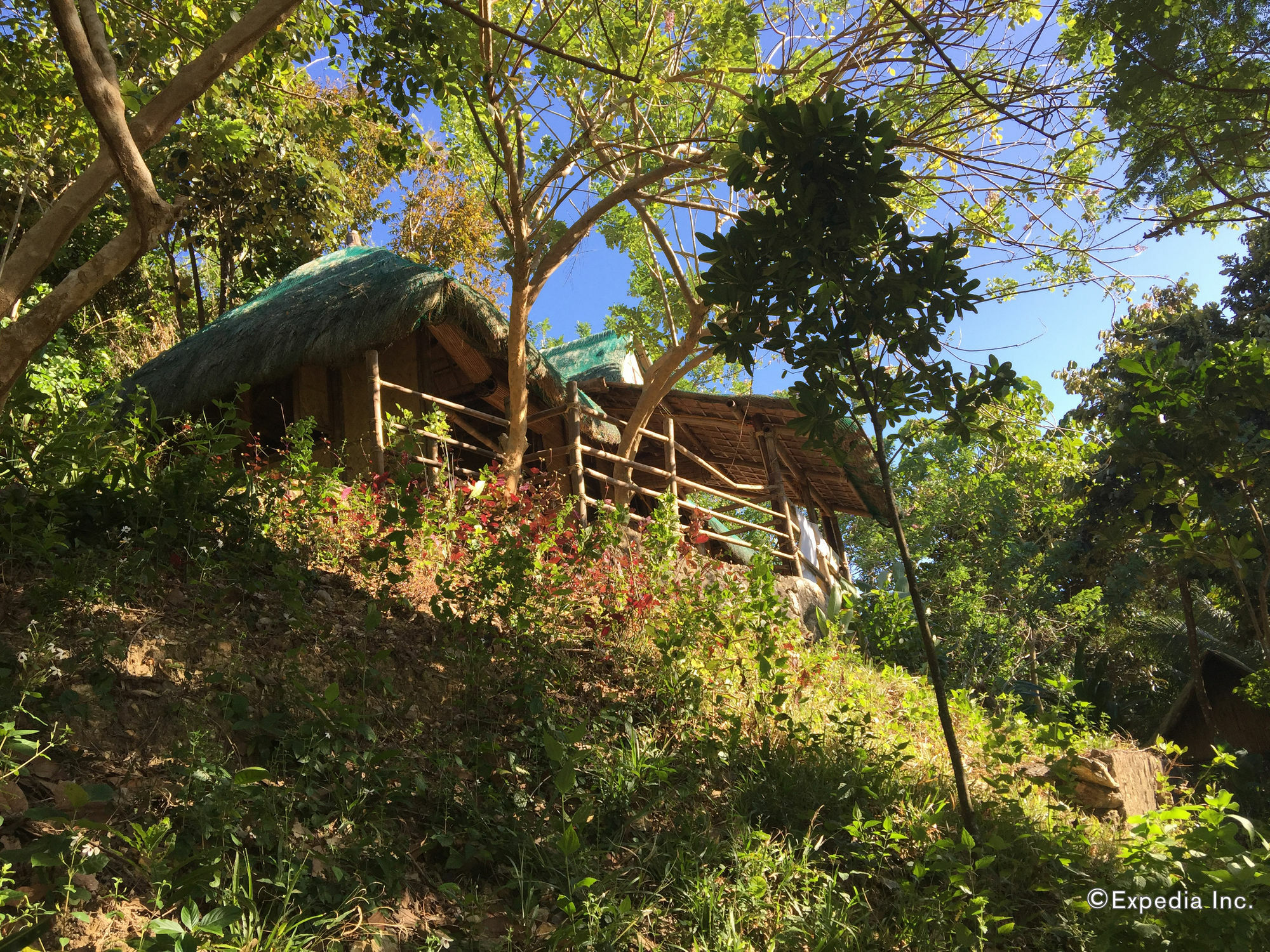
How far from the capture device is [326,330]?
308 inches

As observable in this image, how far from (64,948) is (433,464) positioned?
5.17 meters

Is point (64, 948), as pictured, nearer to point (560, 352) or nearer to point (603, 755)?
point (603, 755)

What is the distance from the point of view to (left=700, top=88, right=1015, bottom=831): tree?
147 inches

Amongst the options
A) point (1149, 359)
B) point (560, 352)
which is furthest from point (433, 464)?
point (560, 352)

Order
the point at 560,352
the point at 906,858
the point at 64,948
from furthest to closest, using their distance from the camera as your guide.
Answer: the point at 560,352 → the point at 906,858 → the point at 64,948

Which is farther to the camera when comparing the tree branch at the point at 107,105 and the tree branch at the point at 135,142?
the tree branch at the point at 135,142

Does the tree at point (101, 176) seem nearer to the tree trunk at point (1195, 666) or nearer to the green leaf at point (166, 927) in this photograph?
the green leaf at point (166, 927)

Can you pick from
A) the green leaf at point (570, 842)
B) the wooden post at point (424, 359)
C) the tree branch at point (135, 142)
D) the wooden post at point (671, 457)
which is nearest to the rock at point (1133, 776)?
the green leaf at point (570, 842)

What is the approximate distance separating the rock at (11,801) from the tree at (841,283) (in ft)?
10.2

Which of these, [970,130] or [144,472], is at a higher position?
[970,130]

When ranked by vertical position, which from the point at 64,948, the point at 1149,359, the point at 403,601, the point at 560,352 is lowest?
the point at 64,948

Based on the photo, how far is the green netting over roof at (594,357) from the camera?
1252 centimetres

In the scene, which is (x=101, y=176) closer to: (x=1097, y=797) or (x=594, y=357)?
(x=1097, y=797)

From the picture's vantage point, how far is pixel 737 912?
3.24 meters
